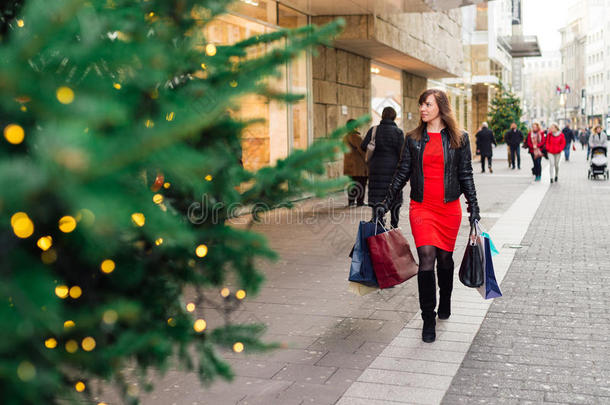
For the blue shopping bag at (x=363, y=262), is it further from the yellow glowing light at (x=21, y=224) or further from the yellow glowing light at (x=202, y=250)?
the yellow glowing light at (x=21, y=224)

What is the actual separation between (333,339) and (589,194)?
13710mm

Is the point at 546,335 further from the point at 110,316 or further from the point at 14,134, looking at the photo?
the point at 14,134

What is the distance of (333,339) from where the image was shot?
4.91 metres

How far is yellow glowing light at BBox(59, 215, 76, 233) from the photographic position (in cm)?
122

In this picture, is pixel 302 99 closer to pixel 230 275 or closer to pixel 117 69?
pixel 230 275

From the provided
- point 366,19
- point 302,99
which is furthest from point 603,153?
point 302,99

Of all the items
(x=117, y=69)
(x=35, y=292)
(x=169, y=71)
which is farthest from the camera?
(x=169, y=71)

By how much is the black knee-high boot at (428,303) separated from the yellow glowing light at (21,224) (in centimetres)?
397

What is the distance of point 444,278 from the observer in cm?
520

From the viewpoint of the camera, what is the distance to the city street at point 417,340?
378cm

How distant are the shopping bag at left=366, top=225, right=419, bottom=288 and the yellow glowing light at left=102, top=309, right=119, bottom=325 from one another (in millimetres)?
3913

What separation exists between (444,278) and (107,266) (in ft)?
13.2

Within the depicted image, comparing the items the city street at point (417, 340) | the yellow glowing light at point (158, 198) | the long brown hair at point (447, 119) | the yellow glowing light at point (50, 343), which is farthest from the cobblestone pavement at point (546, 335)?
the yellow glowing light at point (50, 343)

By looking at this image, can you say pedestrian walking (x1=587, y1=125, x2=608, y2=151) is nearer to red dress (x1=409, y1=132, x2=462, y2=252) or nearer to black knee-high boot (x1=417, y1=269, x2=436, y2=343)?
red dress (x1=409, y1=132, x2=462, y2=252)
